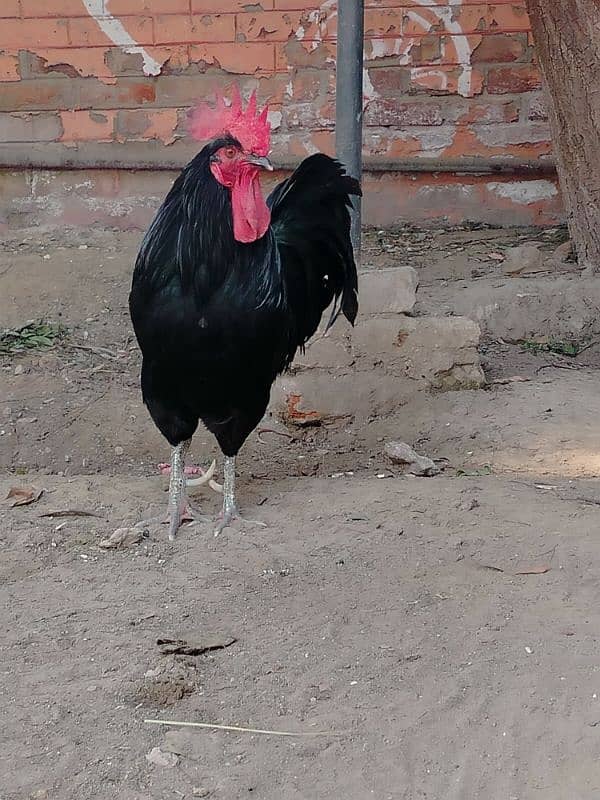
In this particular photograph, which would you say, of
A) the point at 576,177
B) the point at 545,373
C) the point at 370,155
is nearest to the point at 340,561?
the point at 545,373

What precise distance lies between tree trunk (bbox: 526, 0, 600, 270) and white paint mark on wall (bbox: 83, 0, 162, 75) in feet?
9.37

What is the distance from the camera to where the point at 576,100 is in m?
6.01

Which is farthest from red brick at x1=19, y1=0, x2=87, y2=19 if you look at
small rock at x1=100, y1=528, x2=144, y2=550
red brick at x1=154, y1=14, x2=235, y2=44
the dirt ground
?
small rock at x1=100, y1=528, x2=144, y2=550

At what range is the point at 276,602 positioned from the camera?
3.16 m

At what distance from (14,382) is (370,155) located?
3.39 metres

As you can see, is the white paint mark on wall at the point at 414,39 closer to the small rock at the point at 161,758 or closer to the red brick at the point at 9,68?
the red brick at the point at 9,68

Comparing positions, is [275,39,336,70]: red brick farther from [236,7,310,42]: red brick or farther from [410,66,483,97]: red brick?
[410,66,483,97]: red brick

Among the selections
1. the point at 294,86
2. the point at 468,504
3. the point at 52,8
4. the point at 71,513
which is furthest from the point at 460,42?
the point at 71,513

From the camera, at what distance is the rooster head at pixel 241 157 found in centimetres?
345

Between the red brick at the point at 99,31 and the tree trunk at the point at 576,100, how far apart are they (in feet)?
9.42

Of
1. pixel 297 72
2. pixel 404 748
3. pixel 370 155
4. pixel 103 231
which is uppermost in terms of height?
pixel 297 72

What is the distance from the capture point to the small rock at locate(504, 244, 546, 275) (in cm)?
641

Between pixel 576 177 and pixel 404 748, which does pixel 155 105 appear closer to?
pixel 576 177

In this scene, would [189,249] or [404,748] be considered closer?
[404,748]
